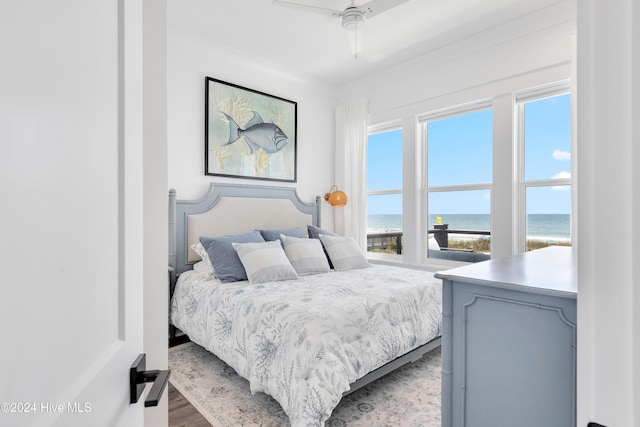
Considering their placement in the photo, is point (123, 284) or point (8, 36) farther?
point (123, 284)

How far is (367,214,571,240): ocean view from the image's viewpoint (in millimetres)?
2945

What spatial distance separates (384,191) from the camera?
4293 millimetres

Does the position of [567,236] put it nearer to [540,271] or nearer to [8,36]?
[540,271]

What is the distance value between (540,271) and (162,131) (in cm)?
159

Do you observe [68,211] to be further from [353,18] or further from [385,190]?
[385,190]

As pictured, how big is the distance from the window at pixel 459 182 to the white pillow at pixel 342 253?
1.02 meters

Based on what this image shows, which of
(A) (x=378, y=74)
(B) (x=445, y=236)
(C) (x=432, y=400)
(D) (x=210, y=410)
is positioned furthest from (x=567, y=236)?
(D) (x=210, y=410)

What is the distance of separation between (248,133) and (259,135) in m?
0.14

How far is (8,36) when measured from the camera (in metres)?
0.29

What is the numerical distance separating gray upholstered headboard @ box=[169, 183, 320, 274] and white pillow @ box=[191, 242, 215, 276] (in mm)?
81
